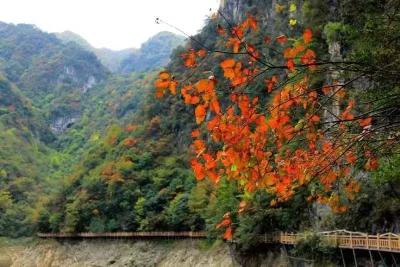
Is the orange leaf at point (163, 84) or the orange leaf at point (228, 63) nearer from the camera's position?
the orange leaf at point (228, 63)

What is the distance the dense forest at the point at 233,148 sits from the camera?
19.5ft

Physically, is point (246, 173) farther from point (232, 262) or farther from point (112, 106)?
point (112, 106)

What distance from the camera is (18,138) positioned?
13762 centimetres

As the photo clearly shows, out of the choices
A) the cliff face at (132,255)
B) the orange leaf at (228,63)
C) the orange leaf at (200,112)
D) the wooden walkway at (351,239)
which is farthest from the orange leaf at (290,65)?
the cliff face at (132,255)

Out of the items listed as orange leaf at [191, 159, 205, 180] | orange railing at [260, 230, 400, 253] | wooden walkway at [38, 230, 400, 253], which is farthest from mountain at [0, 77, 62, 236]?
orange leaf at [191, 159, 205, 180]

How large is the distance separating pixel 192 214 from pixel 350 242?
26646 mm

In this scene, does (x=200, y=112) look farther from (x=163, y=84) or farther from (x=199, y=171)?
(x=199, y=171)

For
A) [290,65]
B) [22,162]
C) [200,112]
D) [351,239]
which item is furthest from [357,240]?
[22,162]

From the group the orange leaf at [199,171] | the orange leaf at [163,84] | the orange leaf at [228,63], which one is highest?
the orange leaf at [228,63]

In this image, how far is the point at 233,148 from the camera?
5.90 metres

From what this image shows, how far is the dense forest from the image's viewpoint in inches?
234

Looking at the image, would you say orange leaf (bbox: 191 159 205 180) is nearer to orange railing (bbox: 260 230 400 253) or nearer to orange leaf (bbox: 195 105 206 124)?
orange leaf (bbox: 195 105 206 124)

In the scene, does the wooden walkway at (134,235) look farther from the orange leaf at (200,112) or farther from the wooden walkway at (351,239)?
the orange leaf at (200,112)

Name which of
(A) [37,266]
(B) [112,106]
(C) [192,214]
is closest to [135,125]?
(A) [37,266]
